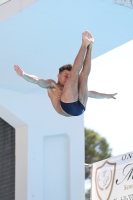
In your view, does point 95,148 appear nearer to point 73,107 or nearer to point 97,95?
point 97,95

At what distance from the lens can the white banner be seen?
28.9ft

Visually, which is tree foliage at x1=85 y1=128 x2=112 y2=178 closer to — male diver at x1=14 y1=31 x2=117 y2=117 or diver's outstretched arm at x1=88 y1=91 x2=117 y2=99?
diver's outstretched arm at x1=88 y1=91 x2=117 y2=99

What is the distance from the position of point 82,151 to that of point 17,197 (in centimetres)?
175

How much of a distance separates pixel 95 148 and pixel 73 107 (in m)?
17.6

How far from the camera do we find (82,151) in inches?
445

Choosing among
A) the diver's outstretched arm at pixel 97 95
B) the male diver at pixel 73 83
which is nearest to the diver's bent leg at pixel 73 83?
the male diver at pixel 73 83

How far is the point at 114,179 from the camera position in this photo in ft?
30.0

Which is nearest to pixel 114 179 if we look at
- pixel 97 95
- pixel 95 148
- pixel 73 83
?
pixel 97 95

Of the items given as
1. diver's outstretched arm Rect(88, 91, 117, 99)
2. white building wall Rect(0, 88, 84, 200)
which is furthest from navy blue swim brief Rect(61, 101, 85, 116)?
white building wall Rect(0, 88, 84, 200)

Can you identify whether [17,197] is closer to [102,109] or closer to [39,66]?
[39,66]

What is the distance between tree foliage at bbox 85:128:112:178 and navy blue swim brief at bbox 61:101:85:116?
55.0 feet

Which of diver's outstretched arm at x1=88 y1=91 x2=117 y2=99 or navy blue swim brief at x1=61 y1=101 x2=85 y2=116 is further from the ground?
diver's outstretched arm at x1=88 y1=91 x2=117 y2=99

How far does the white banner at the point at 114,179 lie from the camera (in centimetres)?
880

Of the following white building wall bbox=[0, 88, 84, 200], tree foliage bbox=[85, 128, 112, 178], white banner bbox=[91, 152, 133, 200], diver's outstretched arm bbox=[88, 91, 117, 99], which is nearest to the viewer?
diver's outstretched arm bbox=[88, 91, 117, 99]
